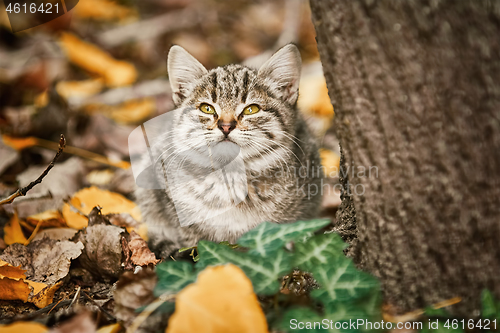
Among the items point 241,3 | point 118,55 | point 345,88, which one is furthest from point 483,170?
point 241,3

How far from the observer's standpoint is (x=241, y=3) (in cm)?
517

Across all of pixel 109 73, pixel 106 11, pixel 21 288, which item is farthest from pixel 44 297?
pixel 106 11

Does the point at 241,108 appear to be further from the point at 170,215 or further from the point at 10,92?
the point at 10,92

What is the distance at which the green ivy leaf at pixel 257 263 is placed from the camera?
3.59 feet

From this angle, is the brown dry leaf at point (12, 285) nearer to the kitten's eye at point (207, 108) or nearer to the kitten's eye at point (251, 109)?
the kitten's eye at point (207, 108)

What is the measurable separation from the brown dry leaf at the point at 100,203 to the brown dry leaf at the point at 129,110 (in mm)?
1218

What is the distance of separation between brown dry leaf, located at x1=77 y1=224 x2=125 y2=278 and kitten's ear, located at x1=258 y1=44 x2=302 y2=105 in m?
1.21

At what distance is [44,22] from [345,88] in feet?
13.3

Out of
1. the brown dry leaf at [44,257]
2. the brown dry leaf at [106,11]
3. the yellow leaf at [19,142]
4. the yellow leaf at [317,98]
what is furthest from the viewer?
the brown dry leaf at [106,11]

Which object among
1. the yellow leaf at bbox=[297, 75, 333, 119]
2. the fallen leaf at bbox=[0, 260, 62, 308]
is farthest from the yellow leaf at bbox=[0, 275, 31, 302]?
the yellow leaf at bbox=[297, 75, 333, 119]

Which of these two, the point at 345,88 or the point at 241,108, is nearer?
the point at 345,88

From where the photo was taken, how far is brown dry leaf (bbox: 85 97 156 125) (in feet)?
11.8

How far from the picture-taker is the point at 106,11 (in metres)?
4.86

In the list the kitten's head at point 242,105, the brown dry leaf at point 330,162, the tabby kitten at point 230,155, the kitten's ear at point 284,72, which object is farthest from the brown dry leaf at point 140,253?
the brown dry leaf at point 330,162
